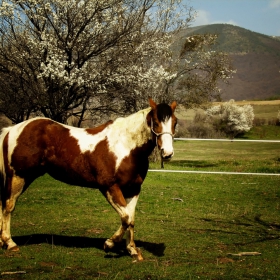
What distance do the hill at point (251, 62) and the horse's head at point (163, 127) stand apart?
62.9 feet

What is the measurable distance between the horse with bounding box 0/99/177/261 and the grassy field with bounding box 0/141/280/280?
520 mm

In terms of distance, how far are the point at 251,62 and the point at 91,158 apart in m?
121

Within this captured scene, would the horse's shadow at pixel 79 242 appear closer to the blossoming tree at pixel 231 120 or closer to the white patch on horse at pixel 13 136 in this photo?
the white patch on horse at pixel 13 136

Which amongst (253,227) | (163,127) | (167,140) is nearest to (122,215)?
(167,140)

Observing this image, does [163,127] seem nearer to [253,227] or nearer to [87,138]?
[87,138]

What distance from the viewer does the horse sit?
17.0ft

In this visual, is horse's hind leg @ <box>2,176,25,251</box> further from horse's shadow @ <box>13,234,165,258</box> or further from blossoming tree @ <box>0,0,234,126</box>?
blossoming tree @ <box>0,0,234,126</box>

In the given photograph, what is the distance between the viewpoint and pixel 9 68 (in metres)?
17.3

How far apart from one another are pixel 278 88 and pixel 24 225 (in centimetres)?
9353

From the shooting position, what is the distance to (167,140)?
490 cm

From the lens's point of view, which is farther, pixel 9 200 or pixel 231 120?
pixel 231 120

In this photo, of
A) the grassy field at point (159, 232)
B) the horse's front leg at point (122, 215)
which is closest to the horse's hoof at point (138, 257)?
the horse's front leg at point (122, 215)

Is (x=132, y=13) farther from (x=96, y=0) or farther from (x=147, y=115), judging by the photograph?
(x=147, y=115)

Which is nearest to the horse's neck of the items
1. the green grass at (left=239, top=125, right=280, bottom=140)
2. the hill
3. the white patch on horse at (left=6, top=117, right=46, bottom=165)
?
the white patch on horse at (left=6, top=117, right=46, bottom=165)
